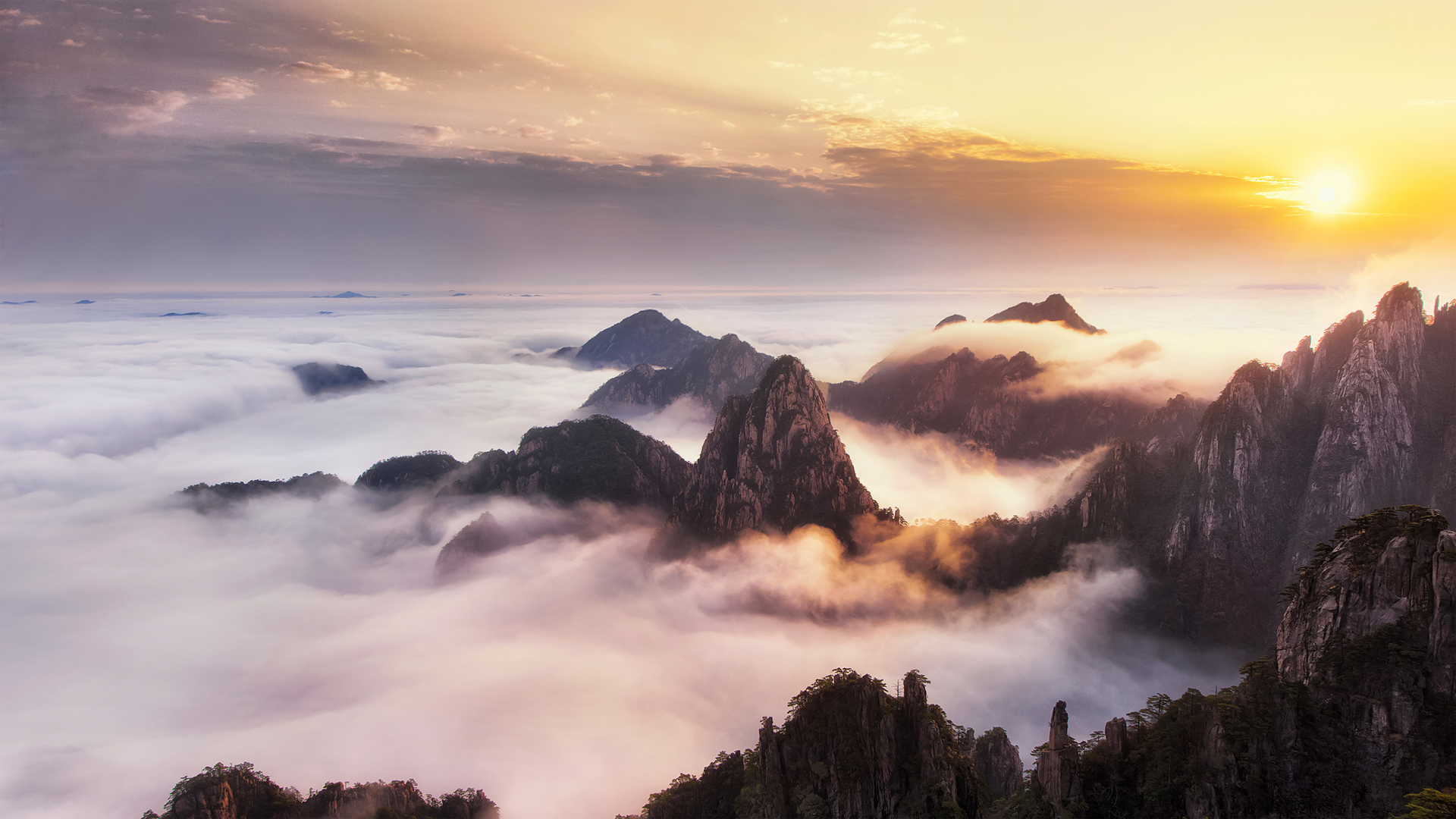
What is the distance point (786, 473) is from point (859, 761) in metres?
109

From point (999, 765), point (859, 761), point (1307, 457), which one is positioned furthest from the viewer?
point (1307, 457)

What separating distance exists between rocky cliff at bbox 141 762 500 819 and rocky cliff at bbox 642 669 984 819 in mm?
34829

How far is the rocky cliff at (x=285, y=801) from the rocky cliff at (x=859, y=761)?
34.8 metres

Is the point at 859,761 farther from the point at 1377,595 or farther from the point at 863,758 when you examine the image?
the point at 1377,595

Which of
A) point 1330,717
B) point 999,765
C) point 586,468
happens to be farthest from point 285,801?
point 586,468

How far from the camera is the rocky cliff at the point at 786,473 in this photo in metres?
154

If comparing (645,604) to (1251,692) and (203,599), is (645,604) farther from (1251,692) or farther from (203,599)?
(203,599)

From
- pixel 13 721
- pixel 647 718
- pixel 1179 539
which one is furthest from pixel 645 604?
pixel 13 721

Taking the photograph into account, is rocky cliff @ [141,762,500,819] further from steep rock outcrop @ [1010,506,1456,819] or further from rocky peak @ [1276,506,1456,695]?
rocky peak @ [1276,506,1456,695]

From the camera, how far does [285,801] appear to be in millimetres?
61812

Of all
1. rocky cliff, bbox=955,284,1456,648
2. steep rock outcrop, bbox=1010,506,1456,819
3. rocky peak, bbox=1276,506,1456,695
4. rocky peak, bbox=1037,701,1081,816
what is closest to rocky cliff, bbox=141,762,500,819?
rocky peak, bbox=1037,701,1081,816

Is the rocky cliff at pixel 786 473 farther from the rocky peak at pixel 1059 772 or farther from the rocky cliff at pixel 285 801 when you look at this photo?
the rocky peak at pixel 1059 772

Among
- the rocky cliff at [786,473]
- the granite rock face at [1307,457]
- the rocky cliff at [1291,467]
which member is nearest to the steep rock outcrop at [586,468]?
the rocky cliff at [786,473]

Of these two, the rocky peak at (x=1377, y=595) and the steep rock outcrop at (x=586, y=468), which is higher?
the rocky peak at (x=1377, y=595)
